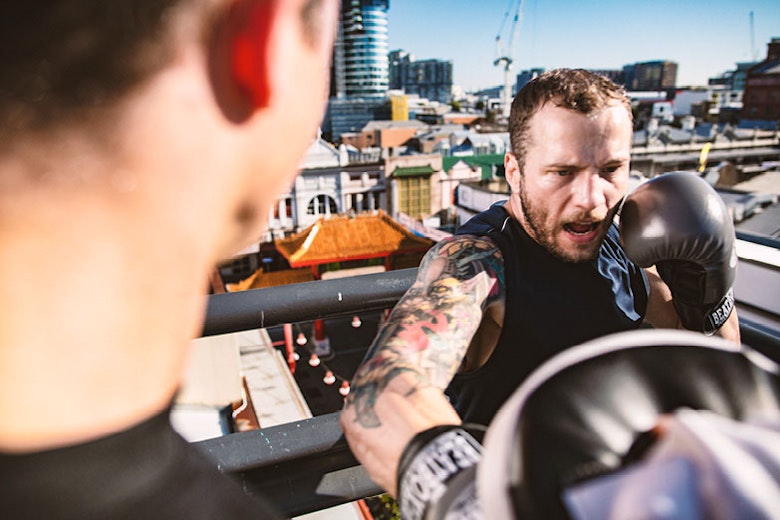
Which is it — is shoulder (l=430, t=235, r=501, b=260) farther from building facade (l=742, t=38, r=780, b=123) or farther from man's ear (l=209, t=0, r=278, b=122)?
building facade (l=742, t=38, r=780, b=123)

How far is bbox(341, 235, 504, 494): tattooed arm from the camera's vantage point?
48.6 inches

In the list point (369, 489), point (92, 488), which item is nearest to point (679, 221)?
point (369, 489)

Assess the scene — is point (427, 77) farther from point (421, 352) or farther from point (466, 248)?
point (421, 352)

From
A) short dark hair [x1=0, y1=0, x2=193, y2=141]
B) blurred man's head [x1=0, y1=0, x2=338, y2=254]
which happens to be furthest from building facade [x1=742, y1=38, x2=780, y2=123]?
short dark hair [x1=0, y1=0, x2=193, y2=141]

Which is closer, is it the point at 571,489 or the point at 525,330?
the point at 571,489

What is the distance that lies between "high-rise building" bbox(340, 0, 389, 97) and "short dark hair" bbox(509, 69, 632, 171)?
2687 inches

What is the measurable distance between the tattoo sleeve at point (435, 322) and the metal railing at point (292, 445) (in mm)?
214

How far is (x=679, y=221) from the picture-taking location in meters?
1.90

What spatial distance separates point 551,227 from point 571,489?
1.47 metres

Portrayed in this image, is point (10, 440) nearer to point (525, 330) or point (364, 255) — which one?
point (525, 330)

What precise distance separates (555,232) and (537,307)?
0.31 meters

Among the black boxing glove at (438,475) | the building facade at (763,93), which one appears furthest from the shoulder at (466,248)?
the building facade at (763,93)

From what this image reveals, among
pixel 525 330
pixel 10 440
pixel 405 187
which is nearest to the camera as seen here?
pixel 10 440

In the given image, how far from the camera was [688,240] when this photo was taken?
1.90m
